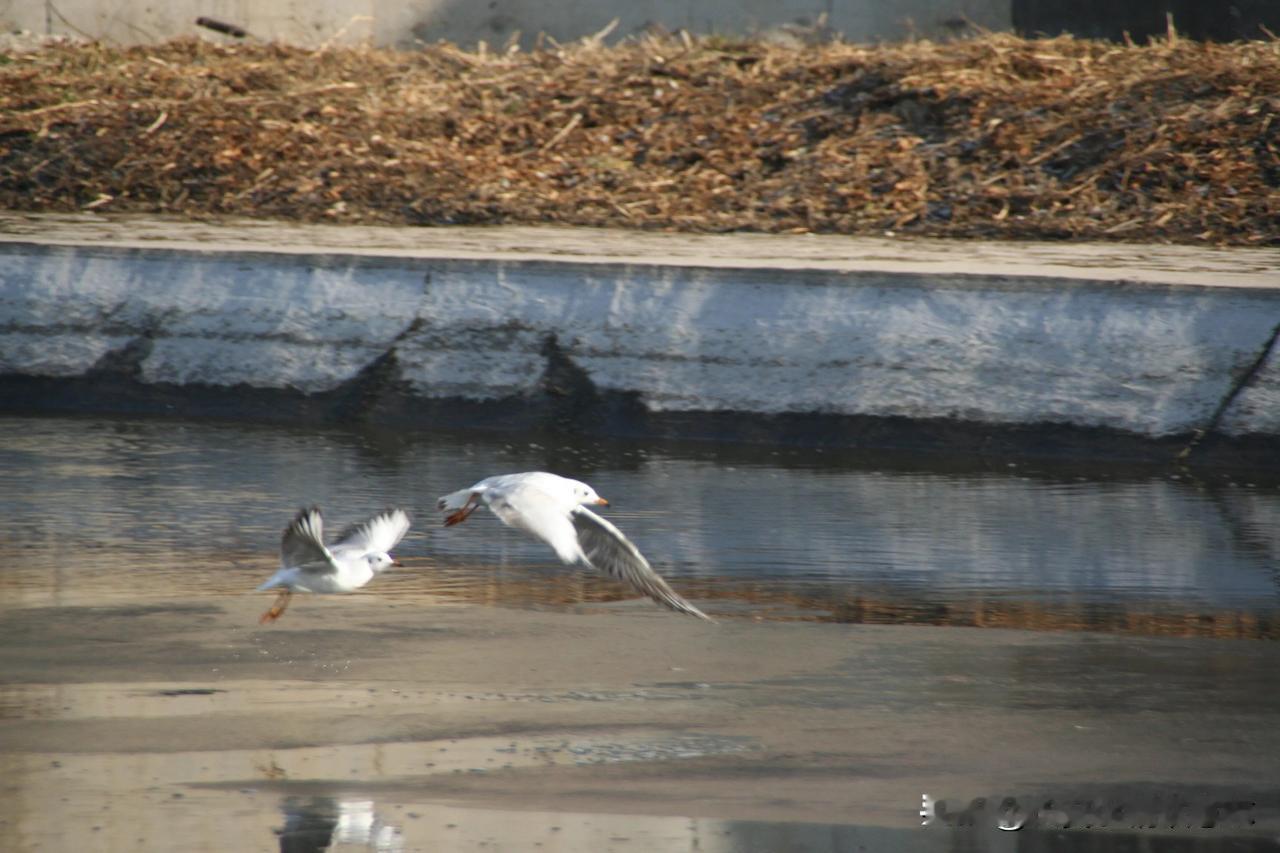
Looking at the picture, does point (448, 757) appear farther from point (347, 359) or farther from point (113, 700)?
point (347, 359)

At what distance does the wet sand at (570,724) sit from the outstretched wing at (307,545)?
235 mm

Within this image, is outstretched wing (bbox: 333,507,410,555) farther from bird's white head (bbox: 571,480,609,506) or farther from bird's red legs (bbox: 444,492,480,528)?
bird's white head (bbox: 571,480,609,506)

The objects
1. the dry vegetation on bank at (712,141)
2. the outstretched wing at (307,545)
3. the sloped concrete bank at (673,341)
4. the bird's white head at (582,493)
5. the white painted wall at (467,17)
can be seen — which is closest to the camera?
the outstretched wing at (307,545)

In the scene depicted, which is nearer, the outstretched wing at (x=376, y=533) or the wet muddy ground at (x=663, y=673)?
the wet muddy ground at (x=663, y=673)

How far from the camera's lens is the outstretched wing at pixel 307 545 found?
385 centimetres

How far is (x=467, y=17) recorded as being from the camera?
13344 millimetres

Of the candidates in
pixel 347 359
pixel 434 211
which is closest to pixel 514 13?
pixel 434 211

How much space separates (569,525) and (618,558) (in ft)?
0.66

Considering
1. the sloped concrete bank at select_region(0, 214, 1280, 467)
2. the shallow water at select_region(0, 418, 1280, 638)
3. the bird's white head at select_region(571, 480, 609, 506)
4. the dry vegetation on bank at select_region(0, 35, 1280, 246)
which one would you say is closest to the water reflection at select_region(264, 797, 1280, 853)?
the bird's white head at select_region(571, 480, 609, 506)

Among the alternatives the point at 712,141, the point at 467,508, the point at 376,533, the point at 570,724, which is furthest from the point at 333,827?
the point at 712,141

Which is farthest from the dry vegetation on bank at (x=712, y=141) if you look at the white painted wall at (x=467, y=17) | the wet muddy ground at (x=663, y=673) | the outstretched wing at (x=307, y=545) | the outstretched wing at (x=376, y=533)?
the outstretched wing at (x=307, y=545)

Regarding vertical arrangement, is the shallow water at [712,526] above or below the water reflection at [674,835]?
above

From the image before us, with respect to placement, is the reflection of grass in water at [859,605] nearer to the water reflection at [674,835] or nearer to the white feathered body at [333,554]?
the white feathered body at [333,554]

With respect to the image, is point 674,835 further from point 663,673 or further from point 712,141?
point 712,141
